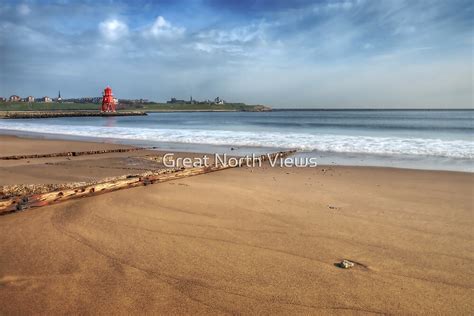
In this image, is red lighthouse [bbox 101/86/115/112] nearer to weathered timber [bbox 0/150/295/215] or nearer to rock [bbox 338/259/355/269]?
weathered timber [bbox 0/150/295/215]

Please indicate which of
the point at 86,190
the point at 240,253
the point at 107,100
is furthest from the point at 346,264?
the point at 107,100

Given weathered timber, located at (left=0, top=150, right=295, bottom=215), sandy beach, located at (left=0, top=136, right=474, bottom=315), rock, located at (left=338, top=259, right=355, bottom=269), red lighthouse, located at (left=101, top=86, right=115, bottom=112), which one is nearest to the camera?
sandy beach, located at (left=0, top=136, right=474, bottom=315)

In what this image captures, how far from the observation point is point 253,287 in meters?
2.62

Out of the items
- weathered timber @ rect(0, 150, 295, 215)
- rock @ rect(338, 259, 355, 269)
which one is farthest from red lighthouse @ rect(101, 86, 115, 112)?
rock @ rect(338, 259, 355, 269)

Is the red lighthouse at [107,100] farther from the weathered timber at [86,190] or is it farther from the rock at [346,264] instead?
the rock at [346,264]

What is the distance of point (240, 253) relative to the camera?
323 centimetres

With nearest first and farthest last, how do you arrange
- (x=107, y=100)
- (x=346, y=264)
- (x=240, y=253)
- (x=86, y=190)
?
(x=346, y=264) < (x=240, y=253) < (x=86, y=190) < (x=107, y=100)

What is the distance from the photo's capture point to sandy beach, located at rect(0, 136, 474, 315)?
243 centimetres

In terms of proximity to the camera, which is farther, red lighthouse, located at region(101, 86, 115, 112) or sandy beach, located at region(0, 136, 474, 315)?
red lighthouse, located at region(101, 86, 115, 112)

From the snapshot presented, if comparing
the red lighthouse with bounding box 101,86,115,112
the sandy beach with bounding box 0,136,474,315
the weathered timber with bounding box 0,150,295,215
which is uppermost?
the red lighthouse with bounding box 101,86,115,112

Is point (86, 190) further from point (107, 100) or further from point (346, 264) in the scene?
point (107, 100)

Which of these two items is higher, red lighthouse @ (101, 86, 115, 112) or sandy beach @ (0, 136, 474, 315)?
red lighthouse @ (101, 86, 115, 112)

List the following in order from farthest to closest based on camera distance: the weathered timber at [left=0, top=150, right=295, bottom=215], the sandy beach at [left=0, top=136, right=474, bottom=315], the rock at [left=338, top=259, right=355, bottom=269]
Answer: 1. the weathered timber at [left=0, top=150, right=295, bottom=215]
2. the rock at [left=338, top=259, right=355, bottom=269]
3. the sandy beach at [left=0, top=136, right=474, bottom=315]

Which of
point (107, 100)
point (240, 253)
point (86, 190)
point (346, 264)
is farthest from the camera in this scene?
point (107, 100)
